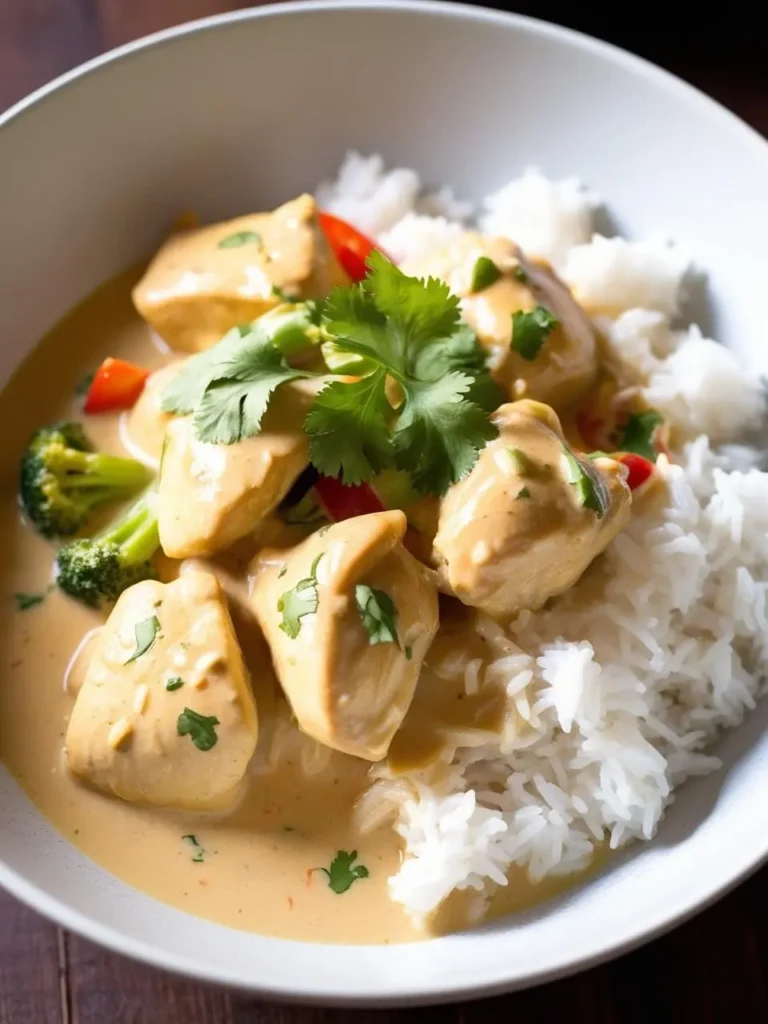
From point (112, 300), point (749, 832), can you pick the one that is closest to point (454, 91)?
point (112, 300)

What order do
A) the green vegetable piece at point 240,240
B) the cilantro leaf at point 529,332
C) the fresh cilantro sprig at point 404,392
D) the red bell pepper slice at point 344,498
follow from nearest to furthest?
1. the fresh cilantro sprig at point 404,392
2. the red bell pepper slice at point 344,498
3. the cilantro leaf at point 529,332
4. the green vegetable piece at point 240,240

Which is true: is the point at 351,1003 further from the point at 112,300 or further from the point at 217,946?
the point at 112,300

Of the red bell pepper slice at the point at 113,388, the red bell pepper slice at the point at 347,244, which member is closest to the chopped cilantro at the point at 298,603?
the red bell pepper slice at the point at 113,388

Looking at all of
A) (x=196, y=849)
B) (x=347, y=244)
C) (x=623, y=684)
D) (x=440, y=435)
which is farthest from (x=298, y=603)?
(x=347, y=244)

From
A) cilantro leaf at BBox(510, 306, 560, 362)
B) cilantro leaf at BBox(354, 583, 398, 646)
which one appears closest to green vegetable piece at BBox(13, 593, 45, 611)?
cilantro leaf at BBox(354, 583, 398, 646)

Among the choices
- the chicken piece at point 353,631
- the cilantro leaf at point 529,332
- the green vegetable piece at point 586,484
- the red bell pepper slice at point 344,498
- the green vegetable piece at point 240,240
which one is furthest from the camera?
the green vegetable piece at point 240,240

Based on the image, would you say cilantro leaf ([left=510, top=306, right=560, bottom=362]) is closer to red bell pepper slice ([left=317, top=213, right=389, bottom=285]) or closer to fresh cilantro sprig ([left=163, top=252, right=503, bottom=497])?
fresh cilantro sprig ([left=163, top=252, right=503, bottom=497])

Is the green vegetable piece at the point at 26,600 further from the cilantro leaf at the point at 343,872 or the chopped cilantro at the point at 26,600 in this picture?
the cilantro leaf at the point at 343,872
